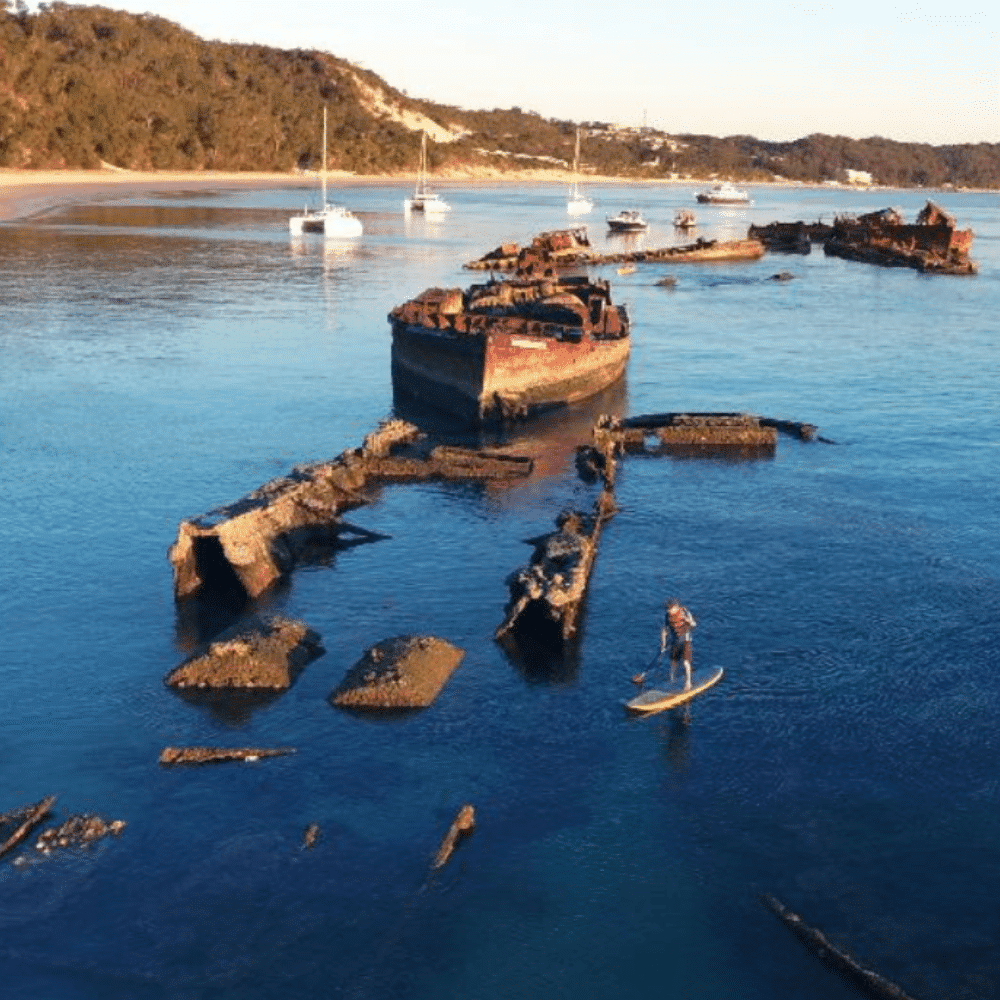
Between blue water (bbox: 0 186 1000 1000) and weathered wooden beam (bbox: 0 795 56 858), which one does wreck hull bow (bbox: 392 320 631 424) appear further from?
weathered wooden beam (bbox: 0 795 56 858)

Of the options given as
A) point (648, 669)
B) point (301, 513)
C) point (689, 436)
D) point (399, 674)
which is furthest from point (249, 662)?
point (689, 436)

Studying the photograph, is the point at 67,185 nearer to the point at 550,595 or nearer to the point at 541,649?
the point at 550,595

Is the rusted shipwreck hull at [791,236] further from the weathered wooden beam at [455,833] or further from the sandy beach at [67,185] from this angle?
the weathered wooden beam at [455,833]

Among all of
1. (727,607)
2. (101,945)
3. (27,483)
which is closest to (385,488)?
(27,483)

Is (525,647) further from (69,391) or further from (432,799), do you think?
(69,391)

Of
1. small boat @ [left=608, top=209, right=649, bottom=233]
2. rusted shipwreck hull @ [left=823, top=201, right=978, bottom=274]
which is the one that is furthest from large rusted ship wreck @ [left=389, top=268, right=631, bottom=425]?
small boat @ [left=608, top=209, right=649, bottom=233]

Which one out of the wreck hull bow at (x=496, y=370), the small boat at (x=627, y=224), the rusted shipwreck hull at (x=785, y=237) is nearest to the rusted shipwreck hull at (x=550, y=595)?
the wreck hull bow at (x=496, y=370)
